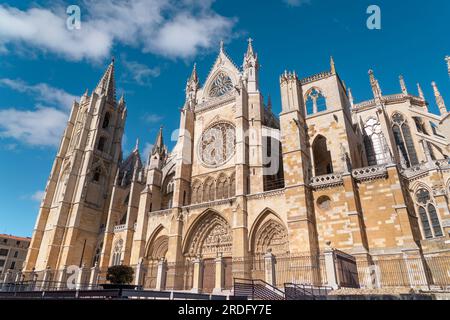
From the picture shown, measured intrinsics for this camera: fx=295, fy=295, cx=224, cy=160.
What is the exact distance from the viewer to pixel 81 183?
2811 centimetres

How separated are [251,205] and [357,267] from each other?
694cm

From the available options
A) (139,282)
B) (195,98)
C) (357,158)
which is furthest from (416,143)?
(139,282)

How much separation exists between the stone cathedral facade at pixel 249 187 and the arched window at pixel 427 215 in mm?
53

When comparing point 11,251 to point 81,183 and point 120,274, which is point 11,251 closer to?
point 81,183

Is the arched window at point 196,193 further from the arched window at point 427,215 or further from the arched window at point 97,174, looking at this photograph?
the arched window at point 427,215

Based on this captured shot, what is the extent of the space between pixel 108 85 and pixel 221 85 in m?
15.8

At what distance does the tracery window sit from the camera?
89.3ft

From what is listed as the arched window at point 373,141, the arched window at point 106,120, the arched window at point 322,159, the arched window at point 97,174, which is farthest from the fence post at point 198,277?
the arched window at point 106,120

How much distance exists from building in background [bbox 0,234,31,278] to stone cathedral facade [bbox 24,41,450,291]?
28873 mm

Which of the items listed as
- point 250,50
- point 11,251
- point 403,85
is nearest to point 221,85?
point 250,50

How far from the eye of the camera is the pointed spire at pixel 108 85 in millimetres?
34750

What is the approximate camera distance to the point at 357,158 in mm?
19672
